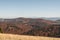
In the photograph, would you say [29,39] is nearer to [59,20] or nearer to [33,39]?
[33,39]

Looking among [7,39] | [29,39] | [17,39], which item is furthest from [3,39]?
[29,39]

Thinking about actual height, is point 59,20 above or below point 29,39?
below

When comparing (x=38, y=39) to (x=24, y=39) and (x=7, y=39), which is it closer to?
(x=24, y=39)

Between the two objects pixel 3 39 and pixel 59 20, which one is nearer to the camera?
pixel 3 39

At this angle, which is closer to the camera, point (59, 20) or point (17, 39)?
point (17, 39)

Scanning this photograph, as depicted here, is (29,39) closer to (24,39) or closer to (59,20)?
(24,39)

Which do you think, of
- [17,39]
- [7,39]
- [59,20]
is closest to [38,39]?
[17,39]

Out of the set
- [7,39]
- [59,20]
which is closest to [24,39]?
[7,39]
